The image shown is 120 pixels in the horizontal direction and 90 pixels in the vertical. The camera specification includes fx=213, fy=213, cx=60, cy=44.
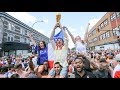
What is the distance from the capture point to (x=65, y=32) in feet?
15.1

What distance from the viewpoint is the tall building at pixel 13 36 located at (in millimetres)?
4613

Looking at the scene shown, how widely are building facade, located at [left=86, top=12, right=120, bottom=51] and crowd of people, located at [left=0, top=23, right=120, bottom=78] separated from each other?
15 centimetres

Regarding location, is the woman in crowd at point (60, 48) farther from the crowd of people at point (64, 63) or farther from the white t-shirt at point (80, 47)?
the white t-shirt at point (80, 47)

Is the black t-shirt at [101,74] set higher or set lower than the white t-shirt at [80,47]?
lower

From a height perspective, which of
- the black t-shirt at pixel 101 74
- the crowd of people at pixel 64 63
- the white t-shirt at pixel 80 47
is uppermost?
the white t-shirt at pixel 80 47

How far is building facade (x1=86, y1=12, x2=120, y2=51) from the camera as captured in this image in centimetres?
458

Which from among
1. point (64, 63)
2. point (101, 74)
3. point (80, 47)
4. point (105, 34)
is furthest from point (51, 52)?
point (105, 34)

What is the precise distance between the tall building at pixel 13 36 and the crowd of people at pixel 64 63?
0.45 feet

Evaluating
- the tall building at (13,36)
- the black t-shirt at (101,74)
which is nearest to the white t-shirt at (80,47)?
the black t-shirt at (101,74)
